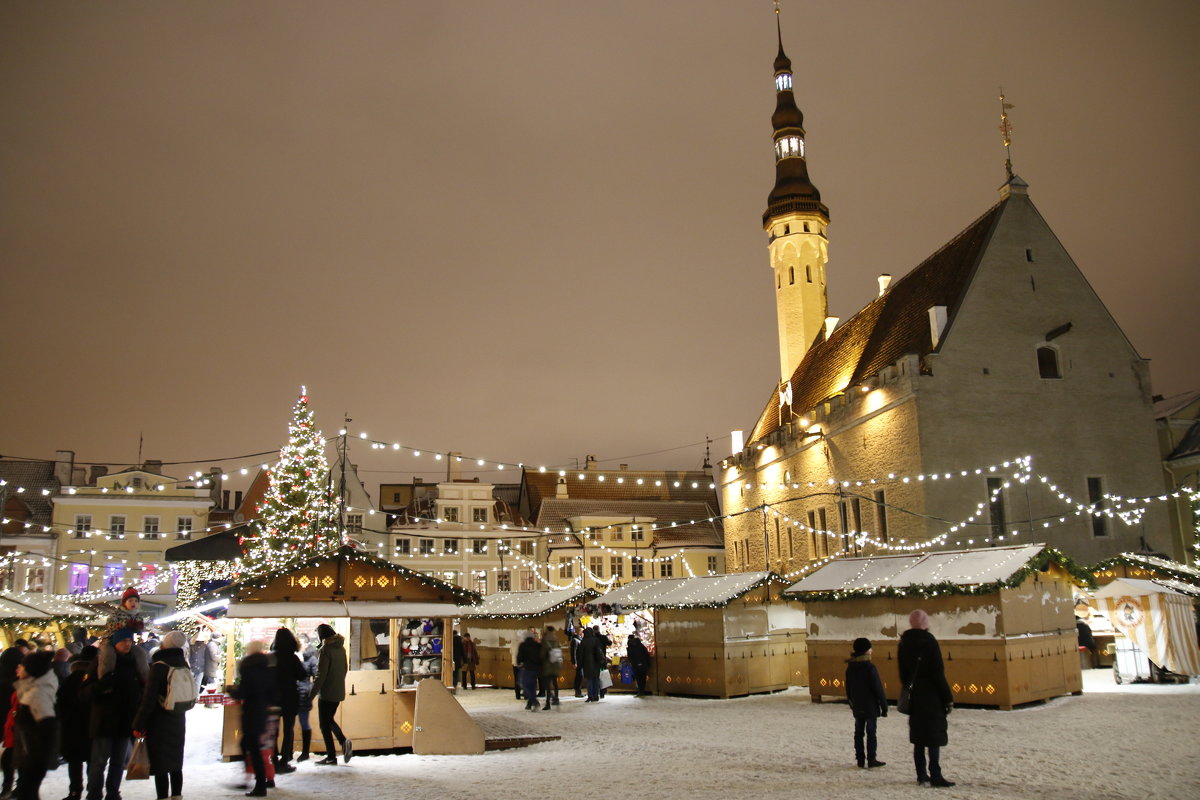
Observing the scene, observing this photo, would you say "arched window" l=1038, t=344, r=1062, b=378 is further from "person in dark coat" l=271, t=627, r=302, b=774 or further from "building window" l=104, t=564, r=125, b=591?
"building window" l=104, t=564, r=125, b=591

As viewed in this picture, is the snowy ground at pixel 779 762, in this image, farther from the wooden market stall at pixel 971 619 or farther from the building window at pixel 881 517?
the building window at pixel 881 517

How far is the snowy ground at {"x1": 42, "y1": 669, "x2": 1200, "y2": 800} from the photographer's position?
9.56m

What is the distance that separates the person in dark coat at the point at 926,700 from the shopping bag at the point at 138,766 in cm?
854

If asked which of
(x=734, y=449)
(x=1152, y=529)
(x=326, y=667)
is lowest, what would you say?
(x=326, y=667)

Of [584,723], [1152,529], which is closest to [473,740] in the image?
[584,723]

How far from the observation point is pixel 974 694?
16656 millimetres

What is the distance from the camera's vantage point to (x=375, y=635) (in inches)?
623

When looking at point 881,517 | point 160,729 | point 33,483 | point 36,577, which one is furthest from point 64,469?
point 160,729

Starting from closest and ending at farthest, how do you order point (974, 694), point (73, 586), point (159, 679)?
point (159, 679)
point (974, 694)
point (73, 586)

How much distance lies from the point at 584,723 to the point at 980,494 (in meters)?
15.5

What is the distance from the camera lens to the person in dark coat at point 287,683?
1135 centimetres

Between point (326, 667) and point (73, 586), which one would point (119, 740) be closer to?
point (326, 667)

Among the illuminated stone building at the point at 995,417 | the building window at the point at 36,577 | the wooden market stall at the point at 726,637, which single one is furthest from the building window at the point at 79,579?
the wooden market stall at the point at 726,637

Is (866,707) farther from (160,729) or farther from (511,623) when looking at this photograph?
(511,623)
